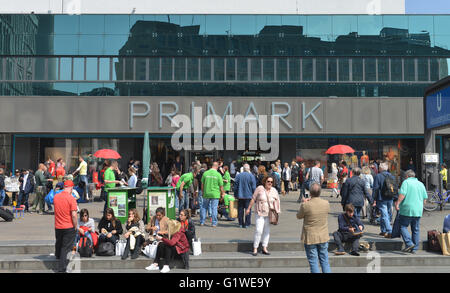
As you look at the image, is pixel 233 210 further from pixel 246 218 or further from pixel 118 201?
pixel 118 201

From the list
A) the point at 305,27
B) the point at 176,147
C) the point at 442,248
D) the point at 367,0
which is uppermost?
the point at 367,0

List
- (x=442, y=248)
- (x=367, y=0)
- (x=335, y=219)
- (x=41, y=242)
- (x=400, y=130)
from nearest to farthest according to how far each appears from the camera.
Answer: (x=442, y=248), (x=41, y=242), (x=335, y=219), (x=400, y=130), (x=367, y=0)

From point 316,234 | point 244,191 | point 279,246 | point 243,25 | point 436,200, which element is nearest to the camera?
point 316,234

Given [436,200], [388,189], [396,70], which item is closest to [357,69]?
[396,70]

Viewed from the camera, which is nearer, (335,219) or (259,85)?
(335,219)

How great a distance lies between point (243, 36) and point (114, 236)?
19.3m

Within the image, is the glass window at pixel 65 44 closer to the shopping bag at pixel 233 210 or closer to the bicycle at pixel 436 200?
the shopping bag at pixel 233 210

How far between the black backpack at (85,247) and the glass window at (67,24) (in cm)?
1999

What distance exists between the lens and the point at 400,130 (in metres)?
24.8

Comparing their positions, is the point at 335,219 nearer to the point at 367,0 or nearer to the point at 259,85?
the point at 259,85

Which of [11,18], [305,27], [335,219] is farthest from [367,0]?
[11,18]

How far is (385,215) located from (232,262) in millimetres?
4324

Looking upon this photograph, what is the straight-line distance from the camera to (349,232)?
906cm

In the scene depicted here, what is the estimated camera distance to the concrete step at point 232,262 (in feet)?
27.7
